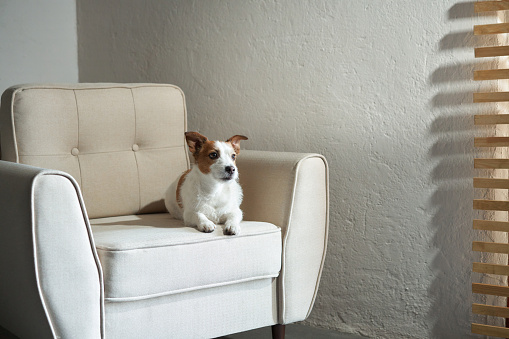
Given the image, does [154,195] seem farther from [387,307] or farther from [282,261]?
[387,307]

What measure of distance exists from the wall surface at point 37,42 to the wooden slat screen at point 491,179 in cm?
236

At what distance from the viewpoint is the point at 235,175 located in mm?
1953

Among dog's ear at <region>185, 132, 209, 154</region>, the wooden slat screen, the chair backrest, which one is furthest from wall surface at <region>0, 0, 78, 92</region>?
the wooden slat screen

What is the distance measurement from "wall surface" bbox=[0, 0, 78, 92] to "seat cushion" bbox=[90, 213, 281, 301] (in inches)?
61.5

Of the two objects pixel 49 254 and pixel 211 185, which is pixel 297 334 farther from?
pixel 49 254

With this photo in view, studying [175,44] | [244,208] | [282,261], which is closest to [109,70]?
[175,44]

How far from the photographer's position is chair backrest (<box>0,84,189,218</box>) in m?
2.18

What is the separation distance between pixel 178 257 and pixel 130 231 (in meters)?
0.20

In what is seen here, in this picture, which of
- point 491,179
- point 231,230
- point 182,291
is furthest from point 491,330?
point 182,291

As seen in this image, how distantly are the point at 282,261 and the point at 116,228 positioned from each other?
23.9 inches

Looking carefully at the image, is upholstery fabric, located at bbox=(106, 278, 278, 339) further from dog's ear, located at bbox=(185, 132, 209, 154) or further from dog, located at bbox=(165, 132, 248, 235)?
dog's ear, located at bbox=(185, 132, 209, 154)

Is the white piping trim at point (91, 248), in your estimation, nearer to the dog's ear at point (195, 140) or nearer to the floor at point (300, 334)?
the dog's ear at point (195, 140)

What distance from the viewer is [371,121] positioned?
2.34m

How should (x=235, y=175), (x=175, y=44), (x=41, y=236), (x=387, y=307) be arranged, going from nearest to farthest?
(x=41, y=236), (x=235, y=175), (x=387, y=307), (x=175, y=44)
